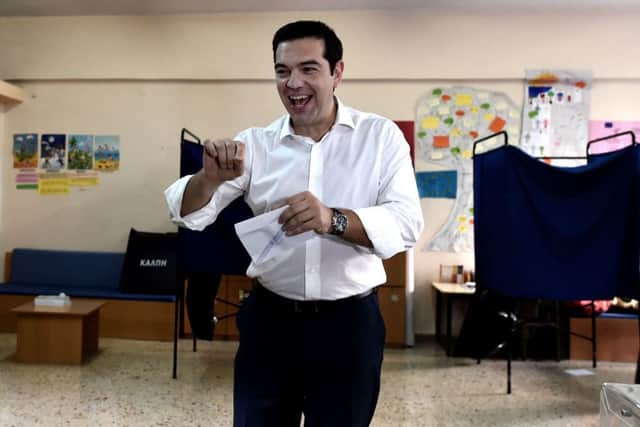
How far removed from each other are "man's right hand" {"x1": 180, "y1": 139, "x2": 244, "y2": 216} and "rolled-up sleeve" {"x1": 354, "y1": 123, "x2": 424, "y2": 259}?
0.28 m

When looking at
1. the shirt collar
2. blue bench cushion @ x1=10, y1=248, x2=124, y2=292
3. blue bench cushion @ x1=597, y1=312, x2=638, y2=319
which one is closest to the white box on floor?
the shirt collar

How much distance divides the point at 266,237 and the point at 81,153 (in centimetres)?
401

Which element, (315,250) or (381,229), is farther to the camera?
(315,250)

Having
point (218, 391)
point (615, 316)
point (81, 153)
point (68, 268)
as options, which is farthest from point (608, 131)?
point (68, 268)

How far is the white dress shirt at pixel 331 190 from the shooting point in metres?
0.98

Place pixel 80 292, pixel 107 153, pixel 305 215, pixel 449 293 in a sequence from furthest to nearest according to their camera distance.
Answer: pixel 107 153
pixel 80 292
pixel 449 293
pixel 305 215

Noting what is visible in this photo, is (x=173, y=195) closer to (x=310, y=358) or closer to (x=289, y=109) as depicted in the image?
(x=289, y=109)

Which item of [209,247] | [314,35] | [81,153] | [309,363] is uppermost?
[81,153]

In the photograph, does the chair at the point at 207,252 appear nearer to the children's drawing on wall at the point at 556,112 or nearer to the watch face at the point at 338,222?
the watch face at the point at 338,222

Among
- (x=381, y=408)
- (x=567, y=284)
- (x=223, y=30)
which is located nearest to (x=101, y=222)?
(x=223, y=30)

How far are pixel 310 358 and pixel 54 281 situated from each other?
12.8 feet

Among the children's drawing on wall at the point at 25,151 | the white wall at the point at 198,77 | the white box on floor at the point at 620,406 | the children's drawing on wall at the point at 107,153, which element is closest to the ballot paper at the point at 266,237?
the white box on floor at the point at 620,406

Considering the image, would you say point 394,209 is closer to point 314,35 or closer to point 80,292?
point 314,35

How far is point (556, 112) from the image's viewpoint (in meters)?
3.91
